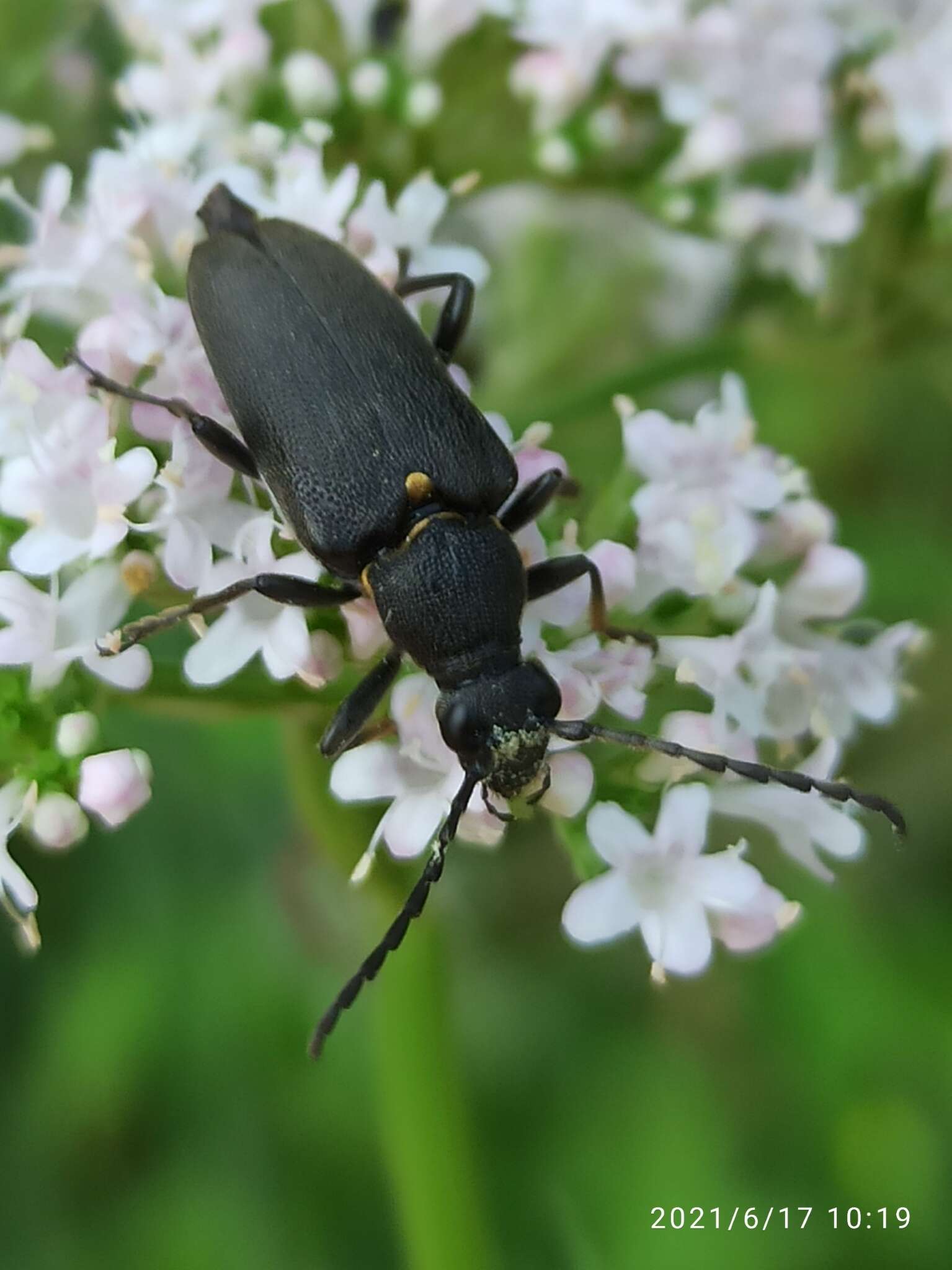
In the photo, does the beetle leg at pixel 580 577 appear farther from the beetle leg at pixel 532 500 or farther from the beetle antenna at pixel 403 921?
the beetle antenna at pixel 403 921

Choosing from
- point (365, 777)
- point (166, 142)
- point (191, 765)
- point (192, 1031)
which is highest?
point (166, 142)

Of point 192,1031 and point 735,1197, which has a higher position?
point 192,1031

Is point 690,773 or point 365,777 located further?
point 690,773

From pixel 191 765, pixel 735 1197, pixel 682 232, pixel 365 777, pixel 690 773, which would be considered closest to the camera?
pixel 365 777

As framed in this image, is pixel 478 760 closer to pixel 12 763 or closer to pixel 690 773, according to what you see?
pixel 690 773

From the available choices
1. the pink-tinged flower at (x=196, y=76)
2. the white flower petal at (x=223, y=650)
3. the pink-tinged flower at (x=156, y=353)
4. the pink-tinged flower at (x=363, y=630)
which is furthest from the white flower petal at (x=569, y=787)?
the pink-tinged flower at (x=196, y=76)

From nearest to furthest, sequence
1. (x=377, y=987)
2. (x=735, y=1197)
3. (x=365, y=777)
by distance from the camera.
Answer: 1. (x=365, y=777)
2. (x=377, y=987)
3. (x=735, y=1197)

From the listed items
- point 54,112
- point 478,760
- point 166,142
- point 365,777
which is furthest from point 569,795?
point 54,112
